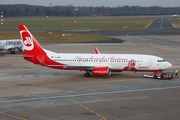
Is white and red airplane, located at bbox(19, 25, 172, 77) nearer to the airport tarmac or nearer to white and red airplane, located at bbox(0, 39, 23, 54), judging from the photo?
the airport tarmac

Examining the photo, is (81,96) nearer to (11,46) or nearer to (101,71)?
(101,71)

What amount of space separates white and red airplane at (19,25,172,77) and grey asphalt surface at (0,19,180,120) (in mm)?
1321

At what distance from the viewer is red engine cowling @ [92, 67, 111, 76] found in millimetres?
58062

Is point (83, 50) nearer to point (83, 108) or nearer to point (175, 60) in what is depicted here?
point (175, 60)

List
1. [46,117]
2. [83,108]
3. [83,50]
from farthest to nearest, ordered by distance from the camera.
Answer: [83,50] < [83,108] < [46,117]

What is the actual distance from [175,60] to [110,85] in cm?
3047

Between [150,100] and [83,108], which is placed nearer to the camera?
[83,108]

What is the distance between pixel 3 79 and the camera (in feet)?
189

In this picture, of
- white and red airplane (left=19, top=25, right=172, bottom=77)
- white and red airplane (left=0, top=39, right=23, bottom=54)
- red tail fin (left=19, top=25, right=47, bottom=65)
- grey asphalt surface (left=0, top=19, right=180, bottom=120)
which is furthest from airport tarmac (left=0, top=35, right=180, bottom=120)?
white and red airplane (left=0, top=39, right=23, bottom=54)

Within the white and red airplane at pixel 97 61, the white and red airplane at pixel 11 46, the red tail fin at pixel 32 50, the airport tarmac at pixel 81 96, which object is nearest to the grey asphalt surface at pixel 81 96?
the airport tarmac at pixel 81 96

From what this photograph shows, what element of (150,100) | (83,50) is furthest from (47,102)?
(83,50)

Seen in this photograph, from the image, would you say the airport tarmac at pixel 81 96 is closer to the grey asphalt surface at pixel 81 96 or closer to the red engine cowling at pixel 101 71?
the grey asphalt surface at pixel 81 96

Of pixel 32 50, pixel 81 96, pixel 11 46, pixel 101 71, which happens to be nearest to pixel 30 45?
pixel 32 50

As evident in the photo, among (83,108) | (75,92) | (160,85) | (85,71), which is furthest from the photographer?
(85,71)
